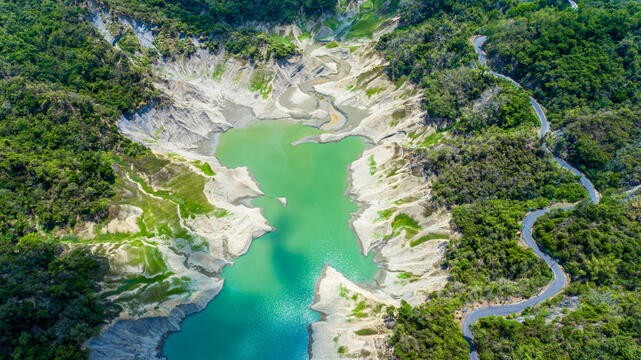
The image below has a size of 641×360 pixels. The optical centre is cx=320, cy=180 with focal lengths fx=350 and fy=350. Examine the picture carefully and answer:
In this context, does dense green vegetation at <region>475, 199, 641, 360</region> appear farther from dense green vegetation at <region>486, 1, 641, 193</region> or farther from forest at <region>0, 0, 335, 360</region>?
forest at <region>0, 0, 335, 360</region>

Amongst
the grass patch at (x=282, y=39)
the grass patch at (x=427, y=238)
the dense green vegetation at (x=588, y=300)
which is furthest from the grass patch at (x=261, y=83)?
the dense green vegetation at (x=588, y=300)

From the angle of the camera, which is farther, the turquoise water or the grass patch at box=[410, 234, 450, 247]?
the grass patch at box=[410, 234, 450, 247]

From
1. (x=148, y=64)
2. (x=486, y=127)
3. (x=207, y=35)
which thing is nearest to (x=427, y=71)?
(x=486, y=127)

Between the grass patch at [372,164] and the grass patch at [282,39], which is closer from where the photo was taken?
the grass patch at [372,164]

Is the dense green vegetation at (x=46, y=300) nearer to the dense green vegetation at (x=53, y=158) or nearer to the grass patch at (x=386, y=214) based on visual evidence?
the dense green vegetation at (x=53, y=158)

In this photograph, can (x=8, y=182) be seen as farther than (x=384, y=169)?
No

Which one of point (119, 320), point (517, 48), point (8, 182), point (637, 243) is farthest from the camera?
point (517, 48)

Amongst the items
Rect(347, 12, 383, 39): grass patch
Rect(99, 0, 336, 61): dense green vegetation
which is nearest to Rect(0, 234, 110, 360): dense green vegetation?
Rect(99, 0, 336, 61): dense green vegetation

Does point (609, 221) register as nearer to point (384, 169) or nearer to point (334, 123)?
point (384, 169)
